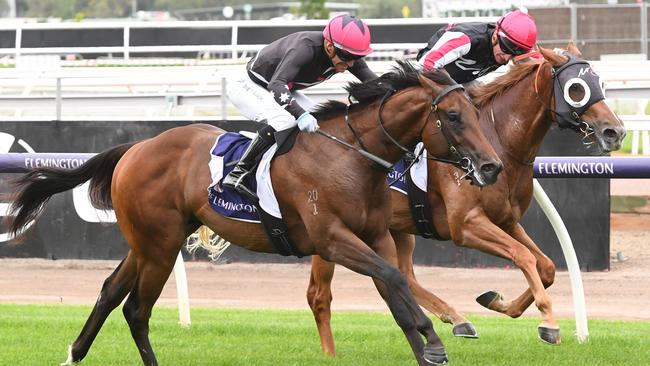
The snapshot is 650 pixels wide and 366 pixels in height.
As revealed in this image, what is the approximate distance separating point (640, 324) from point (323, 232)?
3.39 m

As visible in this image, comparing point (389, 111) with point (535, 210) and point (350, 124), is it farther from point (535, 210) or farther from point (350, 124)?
point (535, 210)

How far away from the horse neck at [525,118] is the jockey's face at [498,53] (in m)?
0.18

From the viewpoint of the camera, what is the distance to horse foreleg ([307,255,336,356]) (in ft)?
21.7

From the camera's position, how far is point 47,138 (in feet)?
37.2

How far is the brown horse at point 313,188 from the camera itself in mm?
5426

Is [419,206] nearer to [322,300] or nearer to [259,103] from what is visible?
[322,300]

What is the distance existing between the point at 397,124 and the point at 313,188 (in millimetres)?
517

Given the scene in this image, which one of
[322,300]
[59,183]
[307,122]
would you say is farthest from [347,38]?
[59,183]

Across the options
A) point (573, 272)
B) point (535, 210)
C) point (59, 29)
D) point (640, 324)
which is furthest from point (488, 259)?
point (59, 29)

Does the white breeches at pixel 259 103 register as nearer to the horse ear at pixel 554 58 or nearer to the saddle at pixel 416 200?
the saddle at pixel 416 200

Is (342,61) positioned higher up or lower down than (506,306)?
higher up

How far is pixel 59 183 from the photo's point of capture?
6.84 meters

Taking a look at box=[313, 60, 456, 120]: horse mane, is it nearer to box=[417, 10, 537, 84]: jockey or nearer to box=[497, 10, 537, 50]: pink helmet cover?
box=[417, 10, 537, 84]: jockey

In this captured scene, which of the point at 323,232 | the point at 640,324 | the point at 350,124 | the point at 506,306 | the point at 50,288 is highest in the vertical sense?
the point at 350,124
